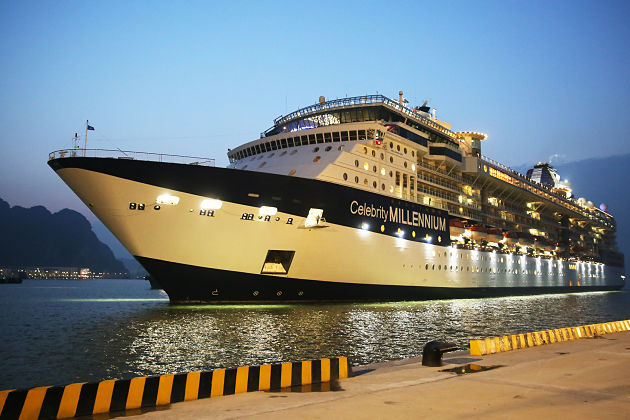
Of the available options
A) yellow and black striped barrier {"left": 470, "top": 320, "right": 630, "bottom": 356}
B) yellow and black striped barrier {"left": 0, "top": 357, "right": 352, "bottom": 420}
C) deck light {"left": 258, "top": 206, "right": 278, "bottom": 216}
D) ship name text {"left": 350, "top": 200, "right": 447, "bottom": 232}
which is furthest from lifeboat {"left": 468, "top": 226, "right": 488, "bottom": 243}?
yellow and black striped barrier {"left": 0, "top": 357, "right": 352, "bottom": 420}

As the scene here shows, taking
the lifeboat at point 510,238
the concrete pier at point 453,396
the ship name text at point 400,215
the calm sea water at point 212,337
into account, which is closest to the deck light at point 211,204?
the calm sea water at point 212,337

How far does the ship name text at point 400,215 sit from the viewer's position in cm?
2884

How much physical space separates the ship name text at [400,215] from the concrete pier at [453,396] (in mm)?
18270

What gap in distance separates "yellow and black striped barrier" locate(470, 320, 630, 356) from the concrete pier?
131 centimetres

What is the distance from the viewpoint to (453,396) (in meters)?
7.32

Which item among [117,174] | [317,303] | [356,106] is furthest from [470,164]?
[117,174]

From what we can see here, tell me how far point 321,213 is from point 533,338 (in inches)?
550

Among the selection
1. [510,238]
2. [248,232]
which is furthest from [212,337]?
[510,238]

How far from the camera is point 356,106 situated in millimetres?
36062

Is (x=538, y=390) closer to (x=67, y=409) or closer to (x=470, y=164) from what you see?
(x=67, y=409)

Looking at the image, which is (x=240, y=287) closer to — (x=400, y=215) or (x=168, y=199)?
(x=168, y=199)

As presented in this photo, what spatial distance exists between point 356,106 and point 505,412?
3155 cm

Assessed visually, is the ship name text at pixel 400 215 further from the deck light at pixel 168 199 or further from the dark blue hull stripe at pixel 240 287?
the deck light at pixel 168 199

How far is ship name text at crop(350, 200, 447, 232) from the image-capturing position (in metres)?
28.8
